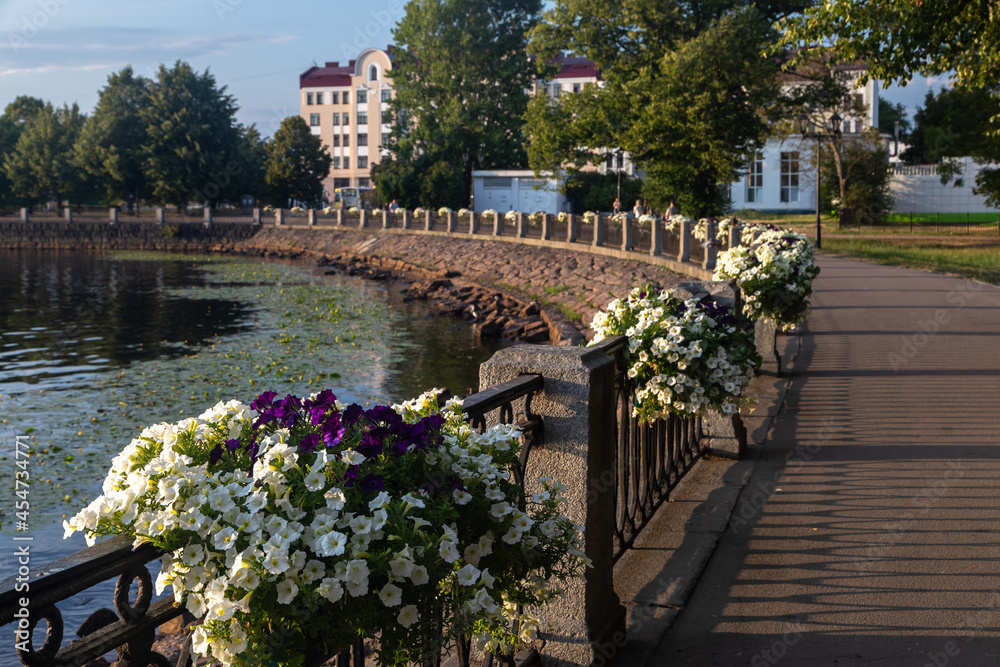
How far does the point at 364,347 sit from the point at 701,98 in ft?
52.8

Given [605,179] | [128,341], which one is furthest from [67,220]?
[128,341]

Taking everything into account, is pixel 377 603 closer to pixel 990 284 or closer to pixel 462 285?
pixel 990 284

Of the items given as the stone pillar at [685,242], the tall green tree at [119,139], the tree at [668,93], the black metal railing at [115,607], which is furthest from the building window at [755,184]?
the black metal railing at [115,607]

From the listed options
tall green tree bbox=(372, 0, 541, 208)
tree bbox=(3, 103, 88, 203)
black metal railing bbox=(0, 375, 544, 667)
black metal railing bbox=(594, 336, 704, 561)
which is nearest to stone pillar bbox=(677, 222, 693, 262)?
black metal railing bbox=(594, 336, 704, 561)

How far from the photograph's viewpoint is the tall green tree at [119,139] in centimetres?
7281

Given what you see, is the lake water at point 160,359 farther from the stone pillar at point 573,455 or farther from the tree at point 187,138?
the tree at point 187,138

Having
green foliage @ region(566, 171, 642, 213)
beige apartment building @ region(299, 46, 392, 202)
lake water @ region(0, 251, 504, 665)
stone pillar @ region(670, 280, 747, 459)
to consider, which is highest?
beige apartment building @ region(299, 46, 392, 202)

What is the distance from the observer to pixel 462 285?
→ 36.1m

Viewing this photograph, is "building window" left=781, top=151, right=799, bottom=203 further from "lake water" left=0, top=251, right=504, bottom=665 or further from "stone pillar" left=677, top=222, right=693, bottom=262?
"stone pillar" left=677, top=222, right=693, bottom=262

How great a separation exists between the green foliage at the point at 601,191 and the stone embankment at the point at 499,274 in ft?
53.3

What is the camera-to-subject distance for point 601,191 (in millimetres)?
62750

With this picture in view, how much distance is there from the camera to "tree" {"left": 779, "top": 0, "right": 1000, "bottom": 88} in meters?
12.6
